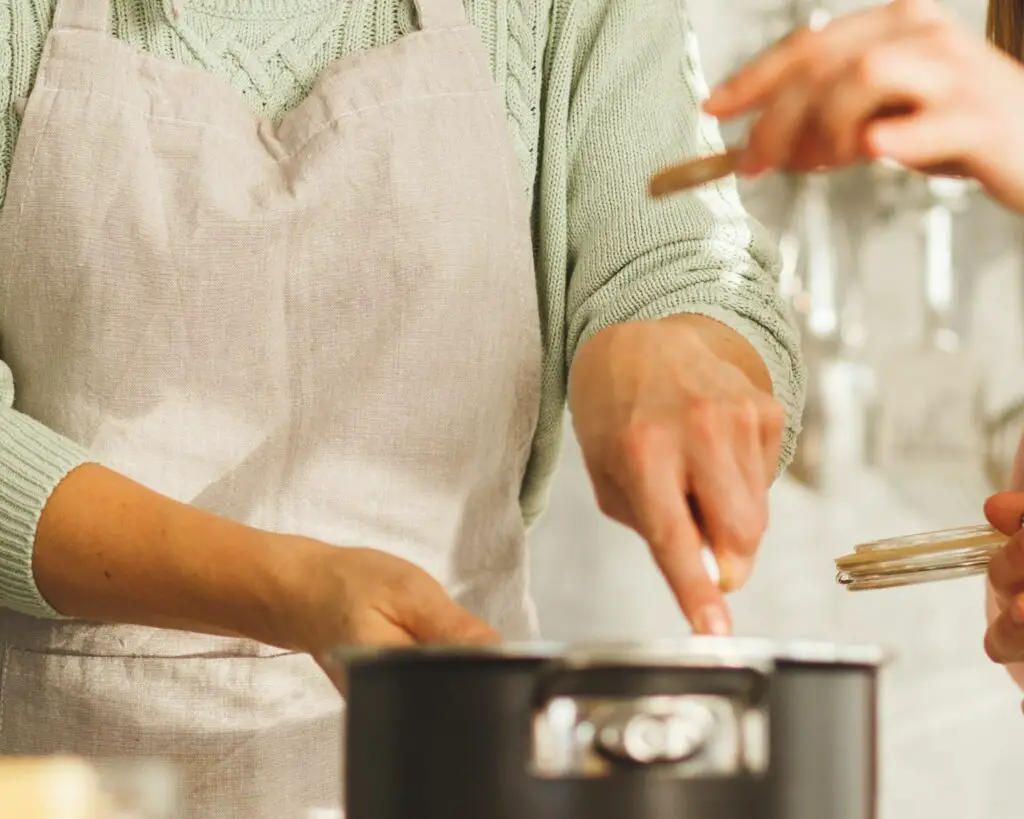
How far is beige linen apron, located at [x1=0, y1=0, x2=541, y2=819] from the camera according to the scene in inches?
36.5

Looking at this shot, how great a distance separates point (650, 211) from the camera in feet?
3.08

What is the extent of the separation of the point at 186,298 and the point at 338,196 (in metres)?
0.13

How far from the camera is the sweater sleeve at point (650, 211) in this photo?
873mm

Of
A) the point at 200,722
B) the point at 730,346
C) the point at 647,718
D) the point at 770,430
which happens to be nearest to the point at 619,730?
the point at 647,718

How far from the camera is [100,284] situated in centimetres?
92

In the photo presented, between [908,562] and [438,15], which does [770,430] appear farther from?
[438,15]

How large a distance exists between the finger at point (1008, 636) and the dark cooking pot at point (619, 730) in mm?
397

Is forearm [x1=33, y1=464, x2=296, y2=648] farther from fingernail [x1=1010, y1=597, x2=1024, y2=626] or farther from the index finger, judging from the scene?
fingernail [x1=1010, y1=597, x2=1024, y2=626]

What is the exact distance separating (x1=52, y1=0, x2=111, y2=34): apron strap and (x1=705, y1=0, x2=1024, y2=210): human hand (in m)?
0.55

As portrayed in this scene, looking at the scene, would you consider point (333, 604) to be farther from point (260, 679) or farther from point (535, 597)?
point (535, 597)

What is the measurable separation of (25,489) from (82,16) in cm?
39


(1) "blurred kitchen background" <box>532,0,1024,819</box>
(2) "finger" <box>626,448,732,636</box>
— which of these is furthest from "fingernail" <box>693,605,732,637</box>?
(1) "blurred kitchen background" <box>532,0,1024,819</box>

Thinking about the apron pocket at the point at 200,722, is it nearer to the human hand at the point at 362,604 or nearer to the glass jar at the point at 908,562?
the human hand at the point at 362,604

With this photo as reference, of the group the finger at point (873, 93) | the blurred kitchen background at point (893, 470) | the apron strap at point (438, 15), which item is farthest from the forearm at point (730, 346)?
the blurred kitchen background at point (893, 470)
